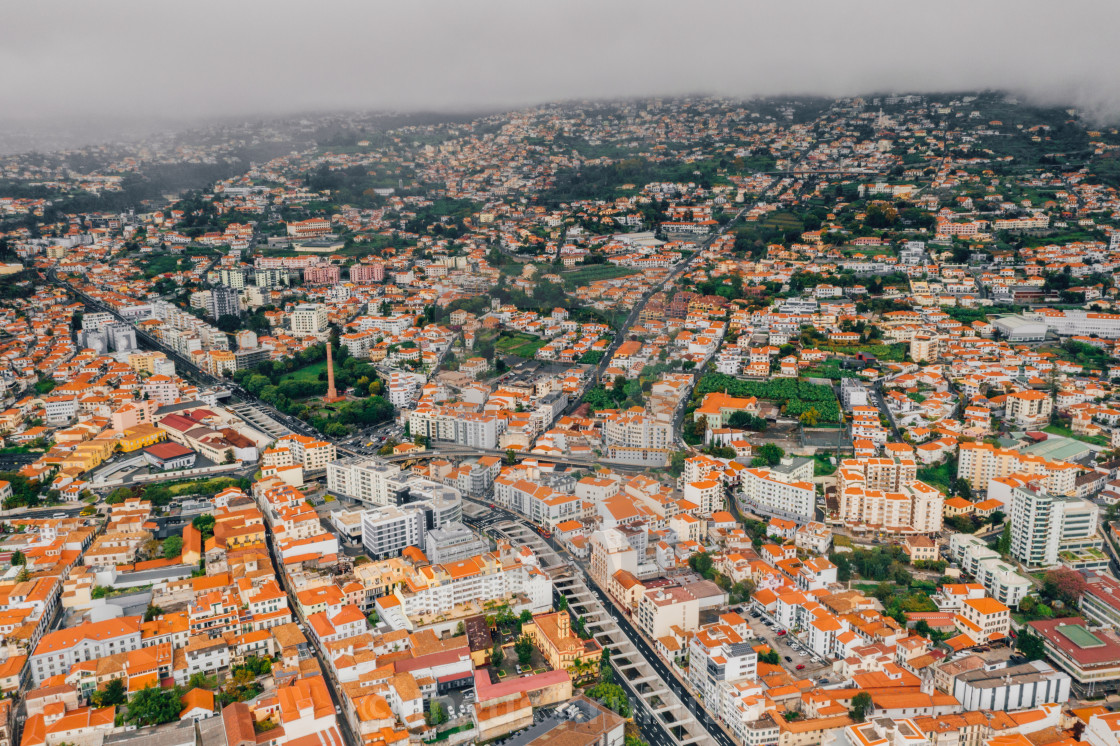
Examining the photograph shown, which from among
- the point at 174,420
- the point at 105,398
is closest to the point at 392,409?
the point at 174,420

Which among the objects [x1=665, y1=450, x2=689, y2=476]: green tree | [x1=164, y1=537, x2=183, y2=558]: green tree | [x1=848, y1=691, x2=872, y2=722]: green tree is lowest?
[x1=848, y1=691, x2=872, y2=722]: green tree

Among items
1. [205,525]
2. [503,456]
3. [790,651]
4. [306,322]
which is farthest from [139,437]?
[790,651]

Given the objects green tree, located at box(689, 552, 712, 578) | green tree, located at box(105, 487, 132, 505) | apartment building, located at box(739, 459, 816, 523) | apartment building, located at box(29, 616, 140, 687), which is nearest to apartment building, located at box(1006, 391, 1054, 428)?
apartment building, located at box(739, 459, 816, 523)

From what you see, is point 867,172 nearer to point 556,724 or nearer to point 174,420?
point 174,420

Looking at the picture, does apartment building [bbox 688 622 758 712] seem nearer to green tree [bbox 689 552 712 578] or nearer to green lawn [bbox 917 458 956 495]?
green tree [bbox 689 552 712 578]

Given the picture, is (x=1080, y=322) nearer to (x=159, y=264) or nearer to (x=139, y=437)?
(x=139, y=437)

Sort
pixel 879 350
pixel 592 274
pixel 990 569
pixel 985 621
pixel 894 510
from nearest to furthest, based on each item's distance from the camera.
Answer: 1. pixel 985 621
2. pixel 990 569
3. pixel 894 510
4. pixel 879 350
5. pixel 592 274

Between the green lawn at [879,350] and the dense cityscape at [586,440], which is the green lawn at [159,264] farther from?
the green lawn at [879,350]
